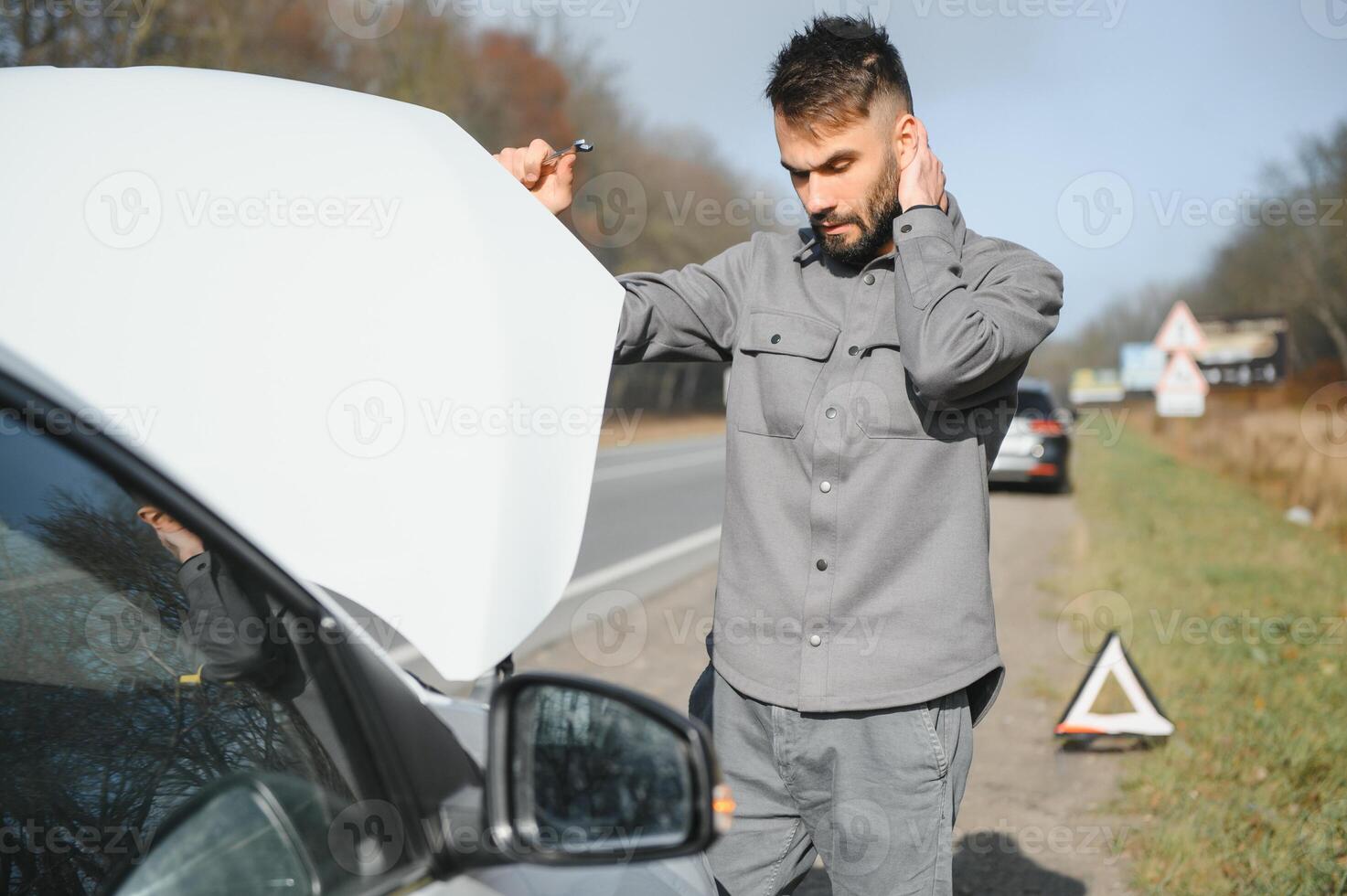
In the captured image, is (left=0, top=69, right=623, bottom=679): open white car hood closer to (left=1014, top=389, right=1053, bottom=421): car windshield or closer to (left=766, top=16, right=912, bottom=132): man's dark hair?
(left=766, top=16, right=912, bottom=132): man's dark hair

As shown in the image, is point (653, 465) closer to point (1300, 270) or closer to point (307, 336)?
point (307, 336)

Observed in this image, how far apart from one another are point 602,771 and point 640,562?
9058mm

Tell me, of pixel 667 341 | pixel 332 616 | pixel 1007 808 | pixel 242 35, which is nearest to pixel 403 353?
pixel 332 616

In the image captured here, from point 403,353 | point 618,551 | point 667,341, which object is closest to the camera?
point 403,353

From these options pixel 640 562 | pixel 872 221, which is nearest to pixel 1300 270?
pixel 640 562

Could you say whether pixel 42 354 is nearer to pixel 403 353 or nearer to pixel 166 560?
pixel 166 560

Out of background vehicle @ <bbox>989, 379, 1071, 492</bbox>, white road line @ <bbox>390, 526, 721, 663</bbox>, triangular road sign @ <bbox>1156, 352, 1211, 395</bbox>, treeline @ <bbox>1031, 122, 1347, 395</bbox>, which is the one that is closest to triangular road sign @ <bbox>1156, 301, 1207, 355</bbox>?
triangular road sign @ <bbox>1156, 352, 1211, 395</bbox>

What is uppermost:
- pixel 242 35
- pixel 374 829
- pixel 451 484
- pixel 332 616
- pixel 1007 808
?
pixel 242 35

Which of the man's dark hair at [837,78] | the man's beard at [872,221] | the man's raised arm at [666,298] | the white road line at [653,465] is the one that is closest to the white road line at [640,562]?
the white road line at [653,465]

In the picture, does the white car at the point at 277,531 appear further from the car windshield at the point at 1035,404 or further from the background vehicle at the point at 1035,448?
the car windshield at the point at 1035,404

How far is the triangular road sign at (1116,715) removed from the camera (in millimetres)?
Result: 5320

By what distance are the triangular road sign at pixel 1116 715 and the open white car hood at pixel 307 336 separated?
441 cm

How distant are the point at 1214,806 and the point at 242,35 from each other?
19709mm

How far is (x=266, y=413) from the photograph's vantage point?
144 cm
